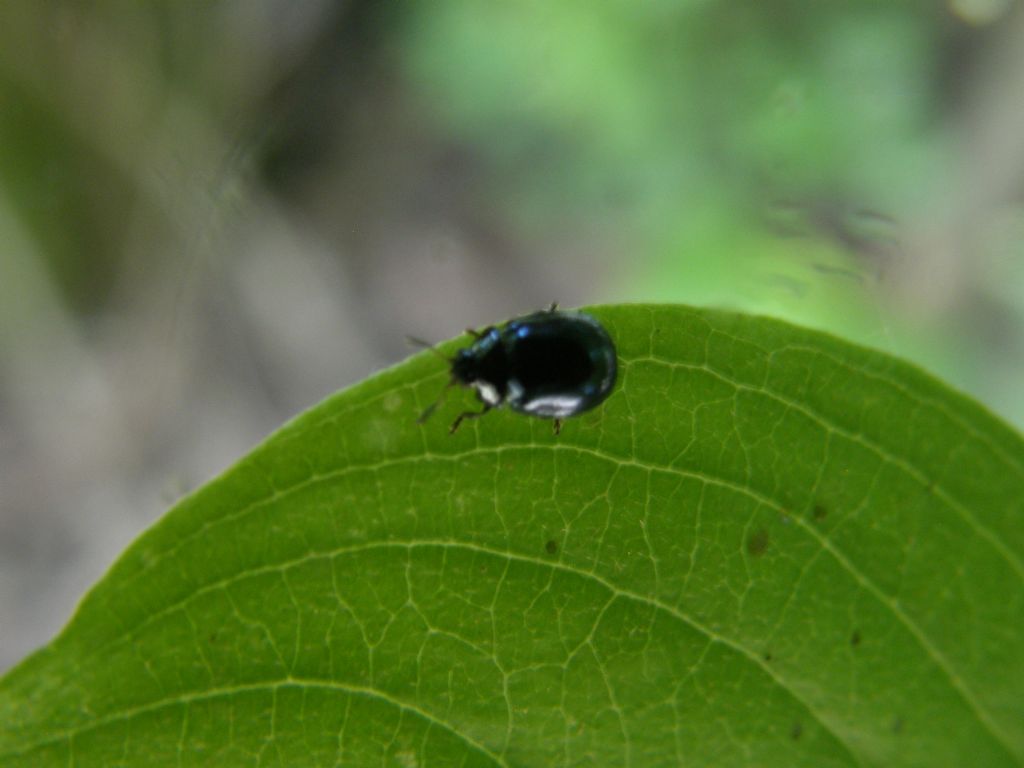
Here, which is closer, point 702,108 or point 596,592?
point 596,592

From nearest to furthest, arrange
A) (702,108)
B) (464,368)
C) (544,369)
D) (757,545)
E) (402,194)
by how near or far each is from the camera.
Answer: (757,545), (464,368), (544,369), (702,108), (402,194)

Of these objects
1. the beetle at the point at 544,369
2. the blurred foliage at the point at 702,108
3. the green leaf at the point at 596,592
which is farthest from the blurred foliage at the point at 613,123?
the green leaf at the point at 596,592

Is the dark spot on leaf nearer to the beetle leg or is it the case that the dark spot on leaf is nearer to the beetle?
the beetle

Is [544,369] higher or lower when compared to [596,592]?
higher

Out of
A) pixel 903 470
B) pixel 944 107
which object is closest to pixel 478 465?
pixel 903 470

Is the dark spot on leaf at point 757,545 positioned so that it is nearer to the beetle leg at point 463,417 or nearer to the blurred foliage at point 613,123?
the beetle leg at point 463,417

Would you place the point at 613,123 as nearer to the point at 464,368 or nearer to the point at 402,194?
the point at 402,194

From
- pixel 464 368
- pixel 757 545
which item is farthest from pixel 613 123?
pixel 757 545

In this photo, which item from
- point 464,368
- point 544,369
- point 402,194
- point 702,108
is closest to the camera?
point 464,368

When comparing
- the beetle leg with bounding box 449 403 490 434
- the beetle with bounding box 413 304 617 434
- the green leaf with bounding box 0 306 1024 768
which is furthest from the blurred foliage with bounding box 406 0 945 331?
the beetle leg with bounding box 449 403 490 434
